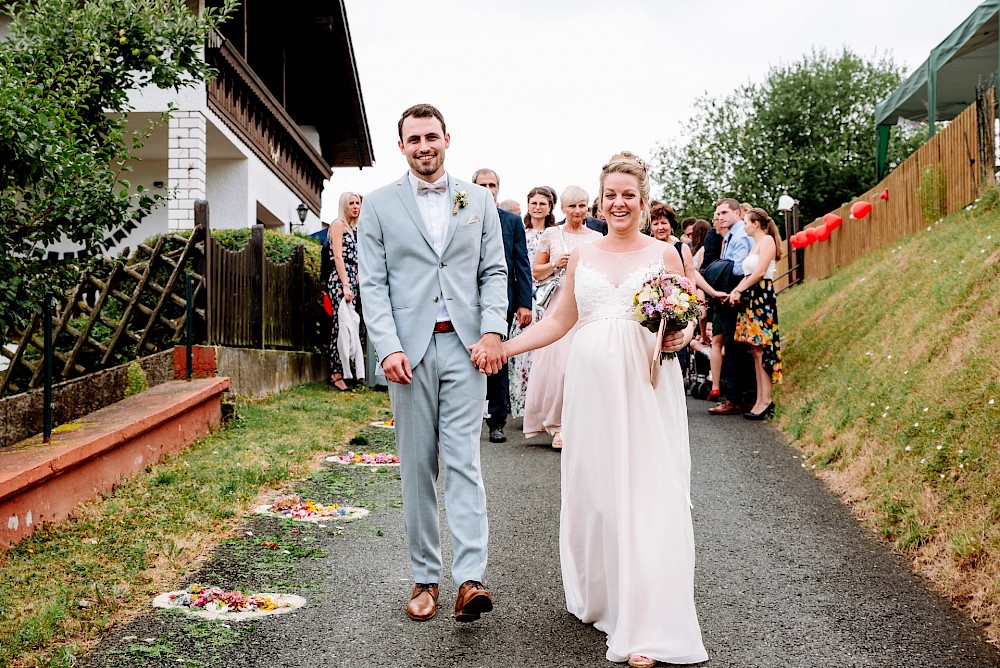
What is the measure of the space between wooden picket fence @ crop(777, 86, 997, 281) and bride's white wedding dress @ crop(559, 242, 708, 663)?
31.9ft

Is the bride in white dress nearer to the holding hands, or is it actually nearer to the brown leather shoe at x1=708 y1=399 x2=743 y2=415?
the holding hands

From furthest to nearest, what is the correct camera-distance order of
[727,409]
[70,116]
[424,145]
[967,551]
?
[727,409], [70,116], [967,551], [424,145]

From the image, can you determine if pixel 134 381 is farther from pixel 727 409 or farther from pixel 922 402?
pixel 922 402

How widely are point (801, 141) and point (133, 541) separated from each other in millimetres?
47232

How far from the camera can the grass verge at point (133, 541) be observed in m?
4.03

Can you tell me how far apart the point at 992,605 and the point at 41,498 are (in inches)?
191

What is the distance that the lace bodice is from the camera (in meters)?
4.53

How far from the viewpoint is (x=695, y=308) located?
13.9ft

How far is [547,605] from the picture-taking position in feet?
15.1

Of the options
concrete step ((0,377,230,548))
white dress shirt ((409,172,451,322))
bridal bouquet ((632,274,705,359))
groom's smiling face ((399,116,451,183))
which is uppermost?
groom's smiling face ((399,116,451,183))

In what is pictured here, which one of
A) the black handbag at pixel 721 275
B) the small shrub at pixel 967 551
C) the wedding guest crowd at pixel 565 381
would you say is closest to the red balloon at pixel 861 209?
the black handbag at pixel 721 275

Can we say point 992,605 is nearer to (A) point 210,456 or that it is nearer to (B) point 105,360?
(A) point 210,456

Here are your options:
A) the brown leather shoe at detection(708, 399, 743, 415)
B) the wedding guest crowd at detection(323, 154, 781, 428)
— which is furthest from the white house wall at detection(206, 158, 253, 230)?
the brown leather shoe at detection(708, 399, 743, 415)

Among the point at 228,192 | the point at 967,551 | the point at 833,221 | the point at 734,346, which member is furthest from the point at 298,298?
the point at 833,221
